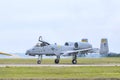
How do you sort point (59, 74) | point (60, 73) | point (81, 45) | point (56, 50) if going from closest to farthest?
1. point (59, 74)
2. point (60, 73)
3. point (56, 50)
4. point (81, 45)

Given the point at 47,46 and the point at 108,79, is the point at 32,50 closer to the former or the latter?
the point at 47,46

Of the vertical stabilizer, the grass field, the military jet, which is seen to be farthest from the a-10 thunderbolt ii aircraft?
the grass field

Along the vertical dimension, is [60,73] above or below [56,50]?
below

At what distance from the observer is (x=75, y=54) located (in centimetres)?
6353

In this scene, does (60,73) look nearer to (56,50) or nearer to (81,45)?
(56,50)

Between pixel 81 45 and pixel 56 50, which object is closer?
pixel 56 50

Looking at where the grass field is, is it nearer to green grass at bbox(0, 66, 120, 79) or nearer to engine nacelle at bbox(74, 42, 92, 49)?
green grass at bbox(0, 66, 120, 79)

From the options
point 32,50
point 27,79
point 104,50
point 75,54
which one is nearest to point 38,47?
point 32,50

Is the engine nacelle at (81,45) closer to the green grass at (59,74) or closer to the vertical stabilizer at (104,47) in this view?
the vertical stabilizer at (104,47)

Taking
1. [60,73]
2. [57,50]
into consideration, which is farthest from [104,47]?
[60,73]

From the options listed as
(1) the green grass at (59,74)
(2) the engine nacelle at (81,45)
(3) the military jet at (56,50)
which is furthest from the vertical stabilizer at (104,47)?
(1) the green grass at (59,74)

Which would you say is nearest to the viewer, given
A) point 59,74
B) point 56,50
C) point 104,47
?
point 59,74

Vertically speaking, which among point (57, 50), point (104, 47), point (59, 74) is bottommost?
point (59, 74)

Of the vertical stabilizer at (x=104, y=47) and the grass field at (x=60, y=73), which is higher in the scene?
the vertical stabilizer at (x=104, y=47)
